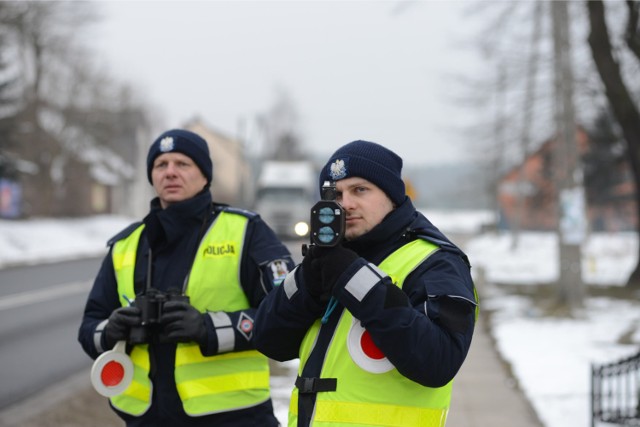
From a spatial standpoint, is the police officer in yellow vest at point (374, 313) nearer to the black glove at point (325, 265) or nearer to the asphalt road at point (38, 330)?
the black glove at point (325, 265)

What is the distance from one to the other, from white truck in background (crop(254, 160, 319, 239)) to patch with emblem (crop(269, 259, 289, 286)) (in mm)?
28787

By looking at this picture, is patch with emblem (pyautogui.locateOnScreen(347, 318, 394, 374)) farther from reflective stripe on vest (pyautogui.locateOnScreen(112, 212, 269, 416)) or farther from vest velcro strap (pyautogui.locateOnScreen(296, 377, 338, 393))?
reflective stripe on vest (pyautogui.locateOnScreen(112, 212, 269, 416))

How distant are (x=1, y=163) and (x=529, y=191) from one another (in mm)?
25565

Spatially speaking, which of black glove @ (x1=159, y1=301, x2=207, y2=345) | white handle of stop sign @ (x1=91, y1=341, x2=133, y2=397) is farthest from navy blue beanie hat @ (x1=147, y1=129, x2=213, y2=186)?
white handle of stop sign @ (x1=91, y1=341, x2=133, y2=397)

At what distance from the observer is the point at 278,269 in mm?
3178

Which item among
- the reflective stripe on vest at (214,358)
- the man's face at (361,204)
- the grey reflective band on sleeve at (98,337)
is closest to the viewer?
the man's face at (361,204)

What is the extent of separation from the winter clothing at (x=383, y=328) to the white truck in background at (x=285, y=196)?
97.1 ft

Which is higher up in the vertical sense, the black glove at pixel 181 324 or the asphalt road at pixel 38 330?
the black glove at pixel 181 324

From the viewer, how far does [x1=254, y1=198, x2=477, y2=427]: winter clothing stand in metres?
2.10

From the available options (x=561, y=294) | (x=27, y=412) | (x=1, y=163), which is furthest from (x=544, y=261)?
(x=27, y=412)

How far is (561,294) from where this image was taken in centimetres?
1449

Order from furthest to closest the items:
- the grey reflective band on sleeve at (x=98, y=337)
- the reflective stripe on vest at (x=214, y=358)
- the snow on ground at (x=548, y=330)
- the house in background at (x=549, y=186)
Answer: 1. the house in background at (x=549, y=186)
2. the snow on ground at (x=548, y=330)
3. the grey reflective band on sleeve at (x=98, y=337)
4. the reflective stripe on vest at (x=214, y=358)

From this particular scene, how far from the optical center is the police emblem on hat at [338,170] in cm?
241

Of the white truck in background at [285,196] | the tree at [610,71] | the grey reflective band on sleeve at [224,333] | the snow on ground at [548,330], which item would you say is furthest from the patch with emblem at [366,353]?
the white truck in background at [285,196]
